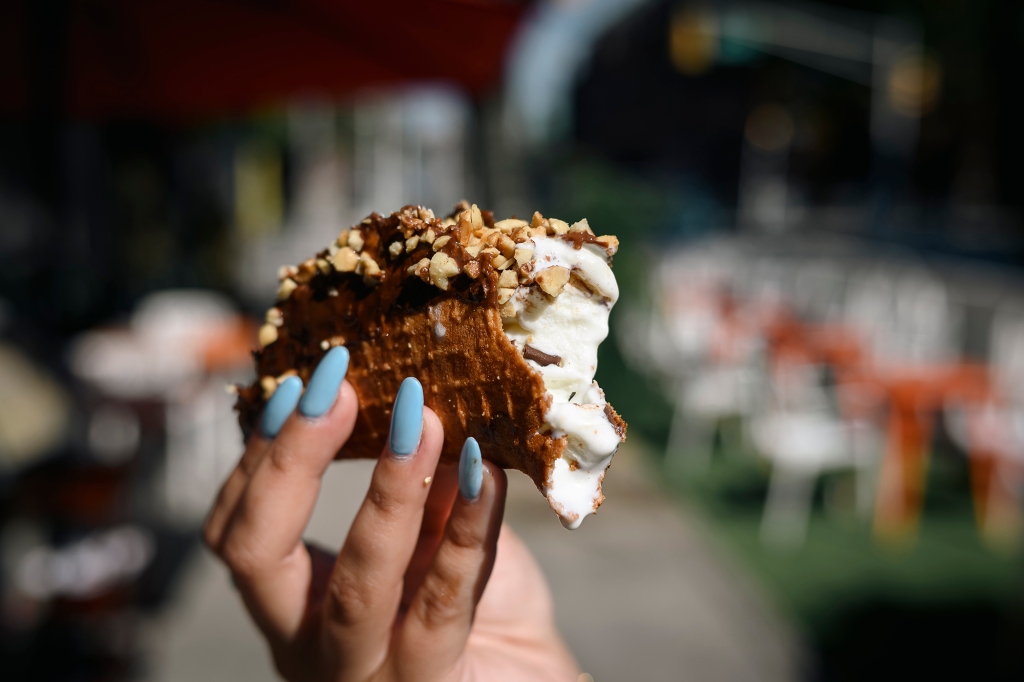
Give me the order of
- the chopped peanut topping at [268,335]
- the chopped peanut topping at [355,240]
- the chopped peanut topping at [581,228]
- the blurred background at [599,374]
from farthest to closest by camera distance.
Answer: the blurred background at [599,374] → the chopped peanut topping at [268,335] → the chopped peanut topping at [355,240] → the chopped peanut topping at [581,228]

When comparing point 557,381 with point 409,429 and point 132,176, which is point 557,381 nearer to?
point 409,429

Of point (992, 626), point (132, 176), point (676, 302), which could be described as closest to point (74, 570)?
point (992, 626)

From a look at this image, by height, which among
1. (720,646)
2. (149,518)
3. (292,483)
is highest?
(292,483)

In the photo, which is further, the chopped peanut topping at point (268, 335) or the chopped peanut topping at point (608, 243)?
the chopped peanut topping at point (268, 335)

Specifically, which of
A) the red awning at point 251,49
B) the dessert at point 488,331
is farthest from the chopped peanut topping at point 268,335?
the red awning at point 251,49

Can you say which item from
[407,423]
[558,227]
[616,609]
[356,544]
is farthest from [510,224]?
[616,609]

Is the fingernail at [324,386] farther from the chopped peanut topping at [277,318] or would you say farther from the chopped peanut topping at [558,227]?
the chopped peanut topping at [558,227]
